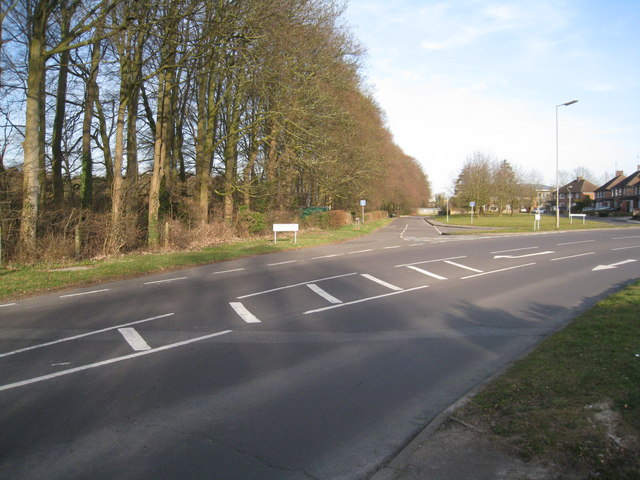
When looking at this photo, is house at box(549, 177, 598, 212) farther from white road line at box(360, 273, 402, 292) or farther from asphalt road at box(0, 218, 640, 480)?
asphalt road at box(0, 218, 640, 480)

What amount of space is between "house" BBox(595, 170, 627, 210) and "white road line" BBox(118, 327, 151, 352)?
4353 inches

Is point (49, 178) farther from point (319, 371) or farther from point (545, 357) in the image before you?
point (545, 357)

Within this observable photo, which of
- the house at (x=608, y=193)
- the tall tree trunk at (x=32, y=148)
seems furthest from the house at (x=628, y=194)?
the tall tree trunk at (x=32, y=148)

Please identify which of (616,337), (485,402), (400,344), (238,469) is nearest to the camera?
(238,469)

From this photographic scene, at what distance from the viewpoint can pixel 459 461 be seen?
3.53 metres

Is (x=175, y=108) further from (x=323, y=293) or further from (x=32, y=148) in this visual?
(x=323, y=293)

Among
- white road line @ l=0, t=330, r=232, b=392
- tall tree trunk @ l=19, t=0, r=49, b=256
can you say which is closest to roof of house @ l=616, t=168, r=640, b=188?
tall tree trunk @ l=19, t=0, r=49, b=256

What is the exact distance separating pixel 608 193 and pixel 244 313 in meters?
118

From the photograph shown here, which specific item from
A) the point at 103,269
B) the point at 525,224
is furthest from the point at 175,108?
the point at 525,224

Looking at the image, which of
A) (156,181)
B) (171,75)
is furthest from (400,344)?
(171,75)

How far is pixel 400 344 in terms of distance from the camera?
271 inches

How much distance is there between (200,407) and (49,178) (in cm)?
2181

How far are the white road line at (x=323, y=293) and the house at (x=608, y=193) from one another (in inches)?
4153

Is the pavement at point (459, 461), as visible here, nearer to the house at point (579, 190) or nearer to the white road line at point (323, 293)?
the white road line at point (323, 293)
